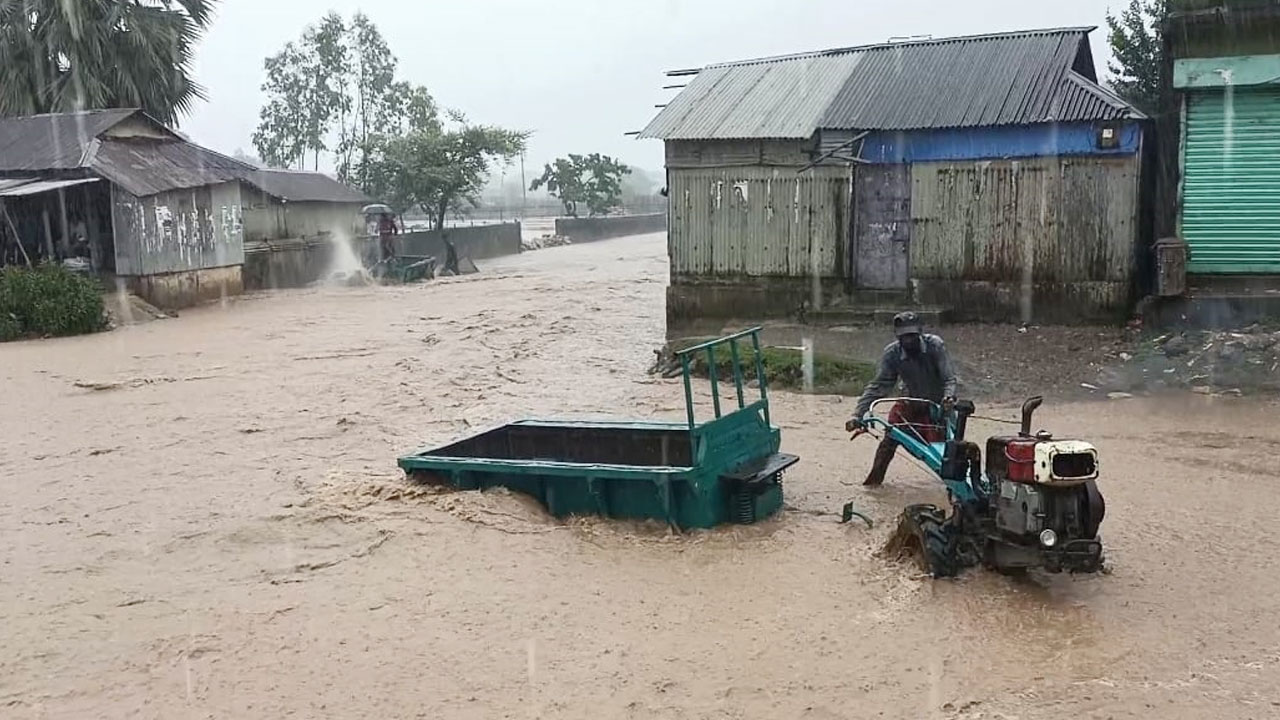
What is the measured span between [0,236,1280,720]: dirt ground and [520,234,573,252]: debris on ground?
31873 millimetres

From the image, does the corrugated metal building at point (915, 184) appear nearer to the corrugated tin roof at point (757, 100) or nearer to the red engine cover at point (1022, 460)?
the corrugated tin roof at point (757, 100)

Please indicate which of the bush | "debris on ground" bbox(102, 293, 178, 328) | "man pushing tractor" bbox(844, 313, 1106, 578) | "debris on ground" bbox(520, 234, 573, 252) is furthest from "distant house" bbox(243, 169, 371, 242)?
"man pushing tractor" bbox(844, 313, 1106, 578)

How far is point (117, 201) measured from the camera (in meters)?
22.1

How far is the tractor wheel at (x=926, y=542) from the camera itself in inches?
261

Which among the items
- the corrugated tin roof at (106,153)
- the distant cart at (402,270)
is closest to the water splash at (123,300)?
the corrugated tin roof at (106,153)

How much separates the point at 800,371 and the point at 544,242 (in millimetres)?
33424

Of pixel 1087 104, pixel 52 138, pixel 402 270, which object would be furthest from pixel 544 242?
pixel 1087 104

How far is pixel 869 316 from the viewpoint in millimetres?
15039

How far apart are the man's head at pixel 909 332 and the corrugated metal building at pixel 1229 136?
7.22 m

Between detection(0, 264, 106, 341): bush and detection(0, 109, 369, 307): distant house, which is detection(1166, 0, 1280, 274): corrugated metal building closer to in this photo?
detection(0, 264, 106, 341): bush

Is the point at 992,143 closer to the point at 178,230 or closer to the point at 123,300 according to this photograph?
the point at 123,300

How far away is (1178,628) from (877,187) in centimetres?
997

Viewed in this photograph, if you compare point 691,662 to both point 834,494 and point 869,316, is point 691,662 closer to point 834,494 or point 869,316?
point 834,494

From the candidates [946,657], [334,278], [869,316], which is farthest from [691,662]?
[334,278]
